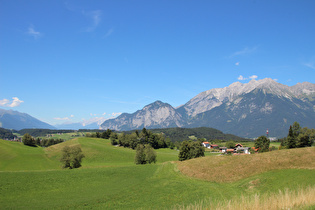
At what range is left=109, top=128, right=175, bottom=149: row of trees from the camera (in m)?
145

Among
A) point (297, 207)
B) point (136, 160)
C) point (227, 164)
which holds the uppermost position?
point (297, 207)

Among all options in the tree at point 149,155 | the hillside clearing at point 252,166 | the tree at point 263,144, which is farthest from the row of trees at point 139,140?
the hillside clearing at point 252,166

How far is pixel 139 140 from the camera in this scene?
149 metres

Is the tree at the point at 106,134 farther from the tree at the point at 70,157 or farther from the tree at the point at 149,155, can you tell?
the tree at the point at 70,157

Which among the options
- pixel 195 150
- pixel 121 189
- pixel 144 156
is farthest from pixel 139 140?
pixel 121 189

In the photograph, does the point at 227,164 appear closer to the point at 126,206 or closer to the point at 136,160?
the point at 126,206

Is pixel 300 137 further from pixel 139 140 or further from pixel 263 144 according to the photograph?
pixel 139 140

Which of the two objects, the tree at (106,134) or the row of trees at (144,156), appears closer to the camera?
the row of trees at (144,156)

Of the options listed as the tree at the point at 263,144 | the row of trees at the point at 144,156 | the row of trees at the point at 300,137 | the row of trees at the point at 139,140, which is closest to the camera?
the row of trees at the point at 144,156

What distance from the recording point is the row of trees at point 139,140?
145 metres

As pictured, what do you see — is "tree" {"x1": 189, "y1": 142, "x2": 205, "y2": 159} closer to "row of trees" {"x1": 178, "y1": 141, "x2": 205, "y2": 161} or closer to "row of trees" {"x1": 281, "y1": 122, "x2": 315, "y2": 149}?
"row of trees" {"x1": 178, "y1": 141, "x2": 205, "y2": 161}

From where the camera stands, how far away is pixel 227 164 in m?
47.1

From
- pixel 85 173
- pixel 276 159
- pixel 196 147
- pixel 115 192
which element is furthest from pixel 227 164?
pixel 196 147

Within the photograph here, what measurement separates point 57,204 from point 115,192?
9.22m
